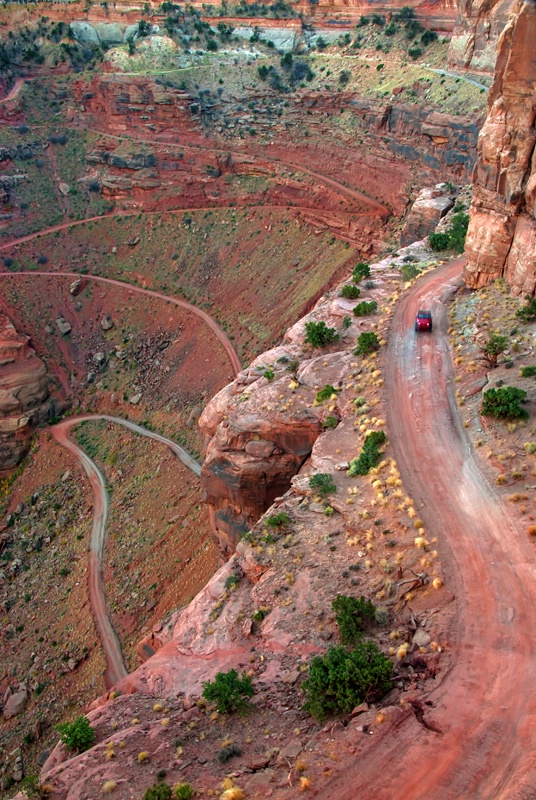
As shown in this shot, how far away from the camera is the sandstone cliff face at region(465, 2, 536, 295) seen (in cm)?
2633

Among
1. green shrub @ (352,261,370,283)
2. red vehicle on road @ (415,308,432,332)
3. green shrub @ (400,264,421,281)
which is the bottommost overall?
red vehicle on road @ (415,308,432,332)

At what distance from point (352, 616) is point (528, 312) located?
676 inches

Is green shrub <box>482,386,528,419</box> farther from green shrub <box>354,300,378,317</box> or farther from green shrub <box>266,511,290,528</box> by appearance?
green shrub <box>354,300,378,317</box>

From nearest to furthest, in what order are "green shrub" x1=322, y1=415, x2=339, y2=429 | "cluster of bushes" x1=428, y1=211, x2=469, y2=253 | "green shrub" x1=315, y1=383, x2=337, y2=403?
"green shrub" x1=322, y1=415, x2=339, y2=429 → "green shrub" x1=315, y1=383, x2=337, y2=403 → "cluster of bushes" x1=428, y1=211, x2=469, y2=253

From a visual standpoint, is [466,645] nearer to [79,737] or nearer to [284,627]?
[284,627]

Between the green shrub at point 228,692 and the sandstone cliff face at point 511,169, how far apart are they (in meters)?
Result: 21.7

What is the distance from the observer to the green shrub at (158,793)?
13703mm

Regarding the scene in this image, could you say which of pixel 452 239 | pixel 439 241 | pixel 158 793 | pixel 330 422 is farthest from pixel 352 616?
pixel 452 239

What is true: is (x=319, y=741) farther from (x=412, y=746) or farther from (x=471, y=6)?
(x=471, y=6)

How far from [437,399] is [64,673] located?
24694mm

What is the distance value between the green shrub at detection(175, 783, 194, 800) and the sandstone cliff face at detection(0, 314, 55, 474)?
4270 cm

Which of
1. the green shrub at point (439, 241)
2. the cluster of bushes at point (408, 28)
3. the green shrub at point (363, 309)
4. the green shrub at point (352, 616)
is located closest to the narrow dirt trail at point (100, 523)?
the green shrub at point (363, 309)

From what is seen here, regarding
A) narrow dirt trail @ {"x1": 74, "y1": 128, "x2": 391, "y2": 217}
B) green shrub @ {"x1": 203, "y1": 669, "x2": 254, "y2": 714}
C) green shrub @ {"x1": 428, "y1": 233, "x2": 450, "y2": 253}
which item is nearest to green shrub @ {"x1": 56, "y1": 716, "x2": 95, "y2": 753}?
green shrub @ {"x1": 203, "y1": 669, "x2": 254, "y2": 714}

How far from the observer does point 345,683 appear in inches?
603
